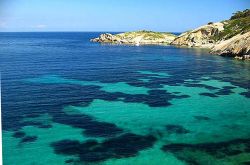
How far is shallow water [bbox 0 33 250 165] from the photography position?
36.1m

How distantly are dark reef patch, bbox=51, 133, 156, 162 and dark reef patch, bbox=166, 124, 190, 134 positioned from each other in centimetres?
399

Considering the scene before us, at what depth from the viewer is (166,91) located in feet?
232

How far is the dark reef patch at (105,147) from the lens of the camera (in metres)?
35.6

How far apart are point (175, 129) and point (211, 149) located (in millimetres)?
8107

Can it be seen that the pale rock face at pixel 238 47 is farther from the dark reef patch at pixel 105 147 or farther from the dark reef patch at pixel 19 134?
the dark reef patch at pixel 19 134

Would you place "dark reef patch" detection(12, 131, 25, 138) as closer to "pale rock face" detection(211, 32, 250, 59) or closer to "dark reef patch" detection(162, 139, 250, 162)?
"dark reef patch" detection(162, 139, 250, 162)

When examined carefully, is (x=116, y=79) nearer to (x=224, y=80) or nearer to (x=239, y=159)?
(x=224, y=80)

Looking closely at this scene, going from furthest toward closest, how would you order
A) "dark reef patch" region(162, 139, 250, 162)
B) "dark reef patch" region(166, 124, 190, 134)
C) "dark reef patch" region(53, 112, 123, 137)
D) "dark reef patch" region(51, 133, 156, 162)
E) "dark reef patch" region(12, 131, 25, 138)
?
"dark reef patch" region(166, 124, 190, 134) → "dark reef patch" region(53, 112, 123, 137) → "dark reef patch" region(12, 131, 25, 138) → "dark reef patch" region(162, 139, 250, 162) → "dark reef patch" region(51, 133, 156, 162)

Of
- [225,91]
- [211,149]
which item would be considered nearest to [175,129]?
[211,149]

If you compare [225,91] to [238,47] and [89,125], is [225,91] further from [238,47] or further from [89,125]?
[238,47]

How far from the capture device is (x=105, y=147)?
38.0 metres

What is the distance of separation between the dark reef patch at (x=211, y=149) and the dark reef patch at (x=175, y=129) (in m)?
4.67

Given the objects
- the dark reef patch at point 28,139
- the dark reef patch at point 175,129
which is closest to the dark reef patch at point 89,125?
the dark reef patch at point 28,139

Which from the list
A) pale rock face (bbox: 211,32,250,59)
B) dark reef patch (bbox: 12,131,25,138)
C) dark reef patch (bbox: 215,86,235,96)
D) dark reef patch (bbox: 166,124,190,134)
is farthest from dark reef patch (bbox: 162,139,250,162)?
pale rock face (bbox: 211,32,250,59)
